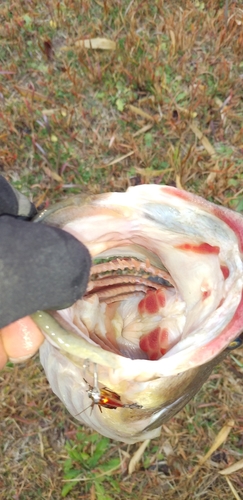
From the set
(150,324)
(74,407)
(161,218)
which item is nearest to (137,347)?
(150,324)

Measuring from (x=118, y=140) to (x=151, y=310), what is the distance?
1.51 m

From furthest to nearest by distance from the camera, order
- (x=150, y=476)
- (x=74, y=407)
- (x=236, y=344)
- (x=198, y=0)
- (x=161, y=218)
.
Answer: (x=198, y=0) → (x=150, y=476) → (x=74, y=407) → (x=236, y=344) → (x=161, y=218)

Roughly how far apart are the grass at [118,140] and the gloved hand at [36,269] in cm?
187

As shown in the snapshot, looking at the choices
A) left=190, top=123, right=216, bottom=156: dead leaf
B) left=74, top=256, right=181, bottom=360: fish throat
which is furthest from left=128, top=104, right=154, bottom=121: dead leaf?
left=74, top=256, right=181, bottom=360: fish throat

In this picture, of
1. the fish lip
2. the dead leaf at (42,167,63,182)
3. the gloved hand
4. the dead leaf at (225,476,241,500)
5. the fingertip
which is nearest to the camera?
the gloved hand

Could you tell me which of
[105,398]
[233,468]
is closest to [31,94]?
[105,398]

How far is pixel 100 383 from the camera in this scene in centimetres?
154

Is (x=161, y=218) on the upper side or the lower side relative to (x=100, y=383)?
upper

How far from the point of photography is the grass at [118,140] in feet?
9.95

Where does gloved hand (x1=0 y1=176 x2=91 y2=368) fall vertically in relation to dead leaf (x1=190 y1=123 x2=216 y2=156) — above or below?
above

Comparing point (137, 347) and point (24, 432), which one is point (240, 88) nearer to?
point (137, 347)

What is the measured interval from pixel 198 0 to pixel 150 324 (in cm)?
227

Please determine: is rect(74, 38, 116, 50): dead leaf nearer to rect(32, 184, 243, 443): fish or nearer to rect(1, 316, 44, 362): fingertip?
rect(32, 184, 243, 443): fish

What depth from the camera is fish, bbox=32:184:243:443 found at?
1.41 meters
